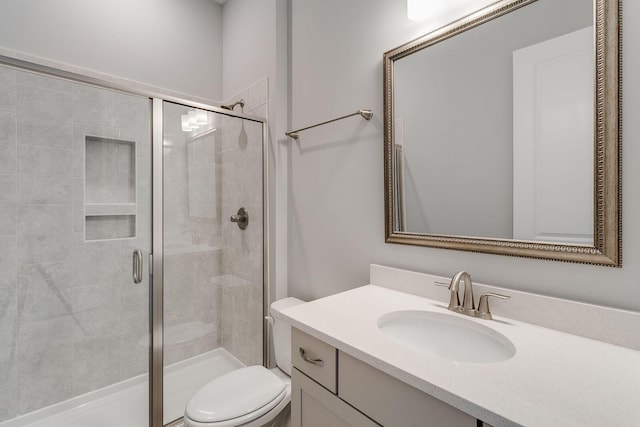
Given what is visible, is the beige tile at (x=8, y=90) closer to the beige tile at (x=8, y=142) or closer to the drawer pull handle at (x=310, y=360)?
the beige tile at (x=8, y=142)

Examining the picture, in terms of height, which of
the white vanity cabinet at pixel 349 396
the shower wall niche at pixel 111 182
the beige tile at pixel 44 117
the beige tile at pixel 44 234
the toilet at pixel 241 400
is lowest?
the toilet at pixel 241 400

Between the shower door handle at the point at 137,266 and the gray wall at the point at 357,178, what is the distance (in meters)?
0.85

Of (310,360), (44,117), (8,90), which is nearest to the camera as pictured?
(310,360)

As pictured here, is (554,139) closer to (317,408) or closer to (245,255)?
(317,408)

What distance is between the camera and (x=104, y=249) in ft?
5.69

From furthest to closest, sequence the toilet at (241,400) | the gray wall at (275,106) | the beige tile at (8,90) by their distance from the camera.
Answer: the gray wall at (275,106), the beige tile at (8,90), the toilet at (241,400)

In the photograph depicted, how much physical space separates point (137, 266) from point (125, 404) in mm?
819

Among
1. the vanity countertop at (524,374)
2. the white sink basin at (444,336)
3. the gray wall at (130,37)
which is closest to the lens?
the vanity countertop at (524,374)

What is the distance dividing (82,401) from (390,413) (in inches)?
77.5

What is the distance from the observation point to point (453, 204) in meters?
1.10

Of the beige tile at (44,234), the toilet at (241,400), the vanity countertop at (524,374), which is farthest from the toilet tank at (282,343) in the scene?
the beige tile at (44,234)

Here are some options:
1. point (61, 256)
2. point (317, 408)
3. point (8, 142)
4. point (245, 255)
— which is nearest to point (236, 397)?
point (317, 408)

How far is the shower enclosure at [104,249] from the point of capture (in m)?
1.54

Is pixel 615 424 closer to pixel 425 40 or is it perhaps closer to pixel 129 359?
pixel 425 40
